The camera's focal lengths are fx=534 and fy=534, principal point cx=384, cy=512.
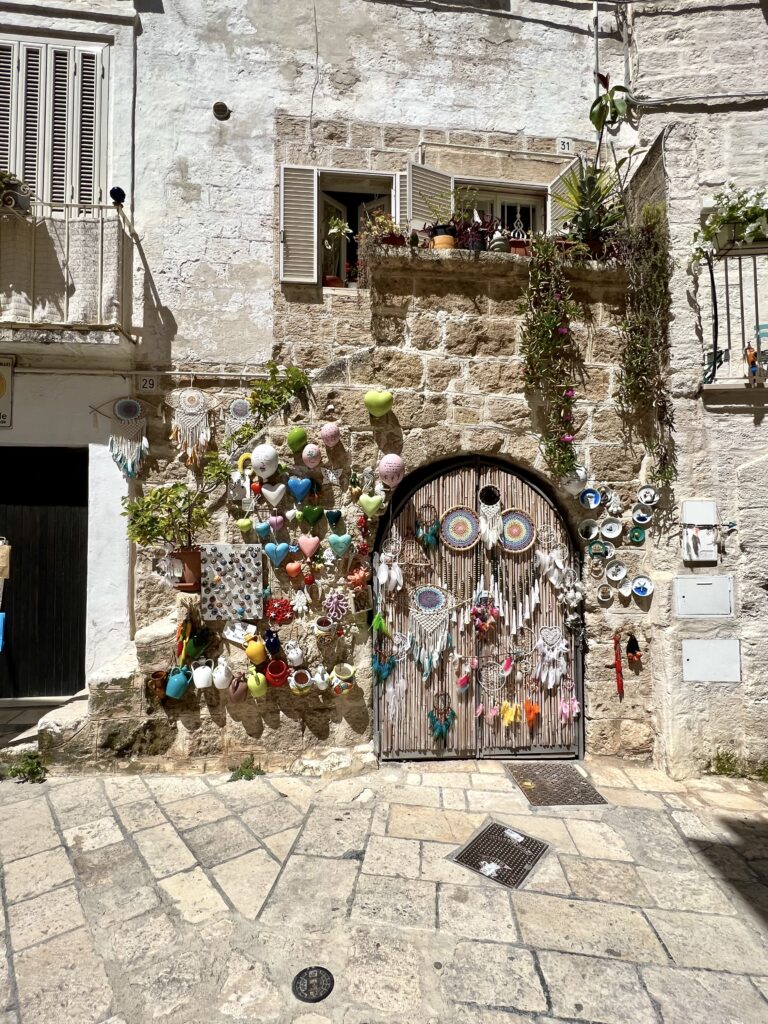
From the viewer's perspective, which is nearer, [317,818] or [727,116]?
[317,818]

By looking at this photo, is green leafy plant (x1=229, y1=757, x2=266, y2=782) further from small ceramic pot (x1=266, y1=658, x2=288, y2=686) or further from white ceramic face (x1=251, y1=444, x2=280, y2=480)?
white ceramic face (x1=251, y1=444, x2=280, y2=480)

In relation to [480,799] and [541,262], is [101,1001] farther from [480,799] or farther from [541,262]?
[541,262]

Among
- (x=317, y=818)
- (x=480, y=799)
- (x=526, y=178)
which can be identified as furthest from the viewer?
(x=526, y=178)

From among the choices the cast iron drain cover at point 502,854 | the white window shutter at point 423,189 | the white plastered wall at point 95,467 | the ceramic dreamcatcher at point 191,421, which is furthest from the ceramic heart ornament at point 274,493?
the cast iron drain cover at point 502,854

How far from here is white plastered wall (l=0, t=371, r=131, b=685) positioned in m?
4.32

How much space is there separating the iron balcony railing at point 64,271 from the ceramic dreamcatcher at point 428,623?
314cm

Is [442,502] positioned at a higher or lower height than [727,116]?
lower

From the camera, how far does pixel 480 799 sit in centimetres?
378

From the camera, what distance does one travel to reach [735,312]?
14.7ft

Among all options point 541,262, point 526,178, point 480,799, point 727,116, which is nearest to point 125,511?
point 480,799

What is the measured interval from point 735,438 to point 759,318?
3.69 feet

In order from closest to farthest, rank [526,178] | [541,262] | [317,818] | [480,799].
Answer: [317,818], [480,799], [541,262], [526,178]

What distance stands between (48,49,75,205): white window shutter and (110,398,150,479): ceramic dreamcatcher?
1842mm

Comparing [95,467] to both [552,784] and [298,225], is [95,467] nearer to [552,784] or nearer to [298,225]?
[298,225]
